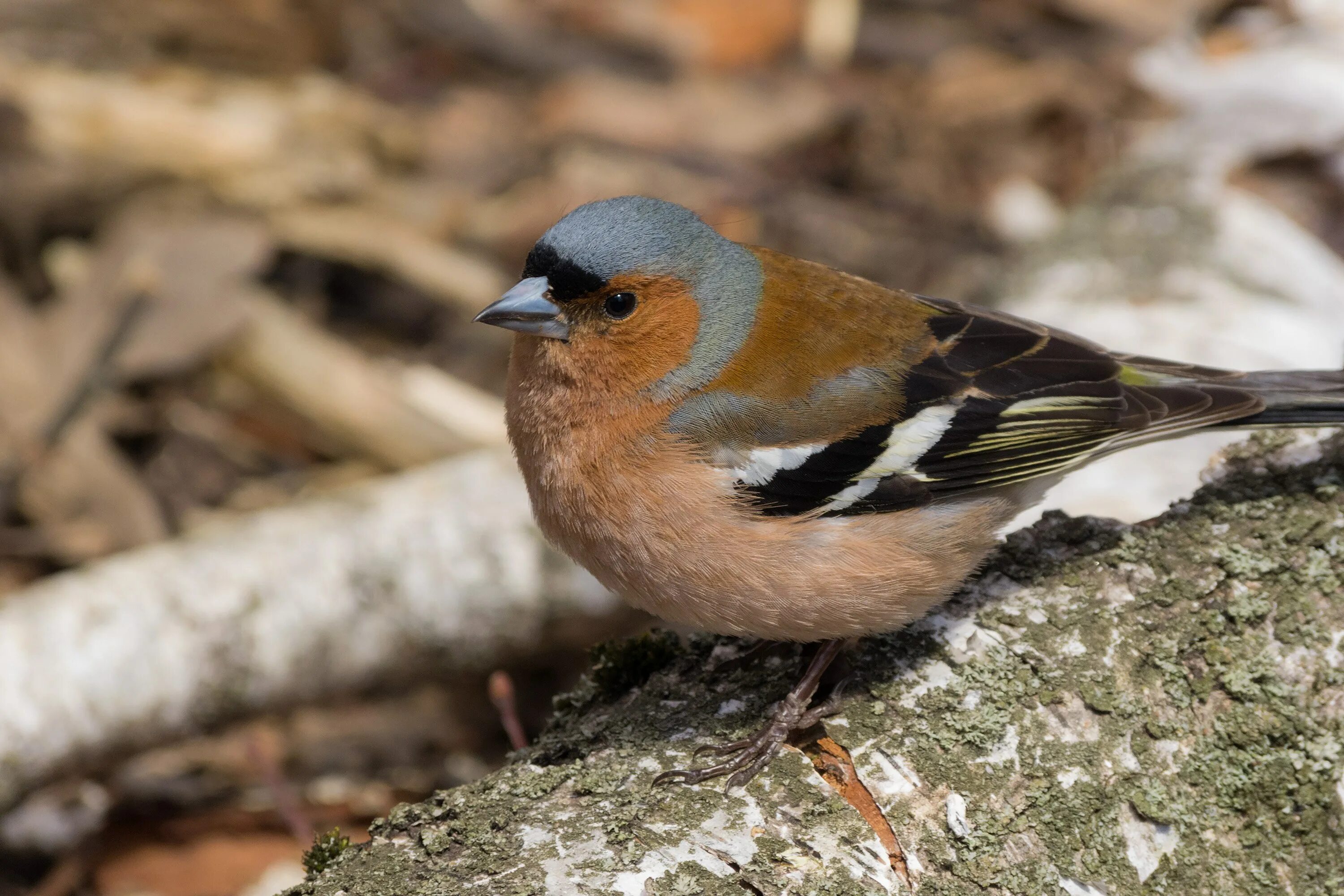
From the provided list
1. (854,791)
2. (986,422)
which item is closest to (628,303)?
(986,422)

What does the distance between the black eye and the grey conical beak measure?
114 millimetres

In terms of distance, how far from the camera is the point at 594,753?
2588mm

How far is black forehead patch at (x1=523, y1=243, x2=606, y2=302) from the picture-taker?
309cm

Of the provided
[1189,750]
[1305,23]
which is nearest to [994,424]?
[1189,750]

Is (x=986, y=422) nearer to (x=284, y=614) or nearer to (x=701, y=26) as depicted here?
(x=284, y=614)

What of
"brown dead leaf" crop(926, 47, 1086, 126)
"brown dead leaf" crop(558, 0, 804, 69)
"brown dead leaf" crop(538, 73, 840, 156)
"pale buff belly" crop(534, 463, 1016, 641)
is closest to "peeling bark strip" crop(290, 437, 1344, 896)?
"pale buff belly" crop(534, 463, 1016, 641)

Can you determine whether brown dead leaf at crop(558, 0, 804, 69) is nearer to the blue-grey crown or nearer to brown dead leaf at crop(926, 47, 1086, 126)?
brown dead leaf at crop(926, 47, 1086, 126)

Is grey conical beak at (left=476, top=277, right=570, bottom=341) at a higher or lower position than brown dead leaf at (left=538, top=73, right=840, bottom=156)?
lower

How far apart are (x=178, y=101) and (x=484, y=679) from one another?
366cm

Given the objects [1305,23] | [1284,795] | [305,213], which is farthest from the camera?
[305,213]

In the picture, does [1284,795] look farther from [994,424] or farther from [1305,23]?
[1305,23]

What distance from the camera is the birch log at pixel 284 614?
4.05 metres

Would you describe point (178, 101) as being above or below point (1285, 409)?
below

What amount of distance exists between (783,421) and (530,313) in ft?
2.25
